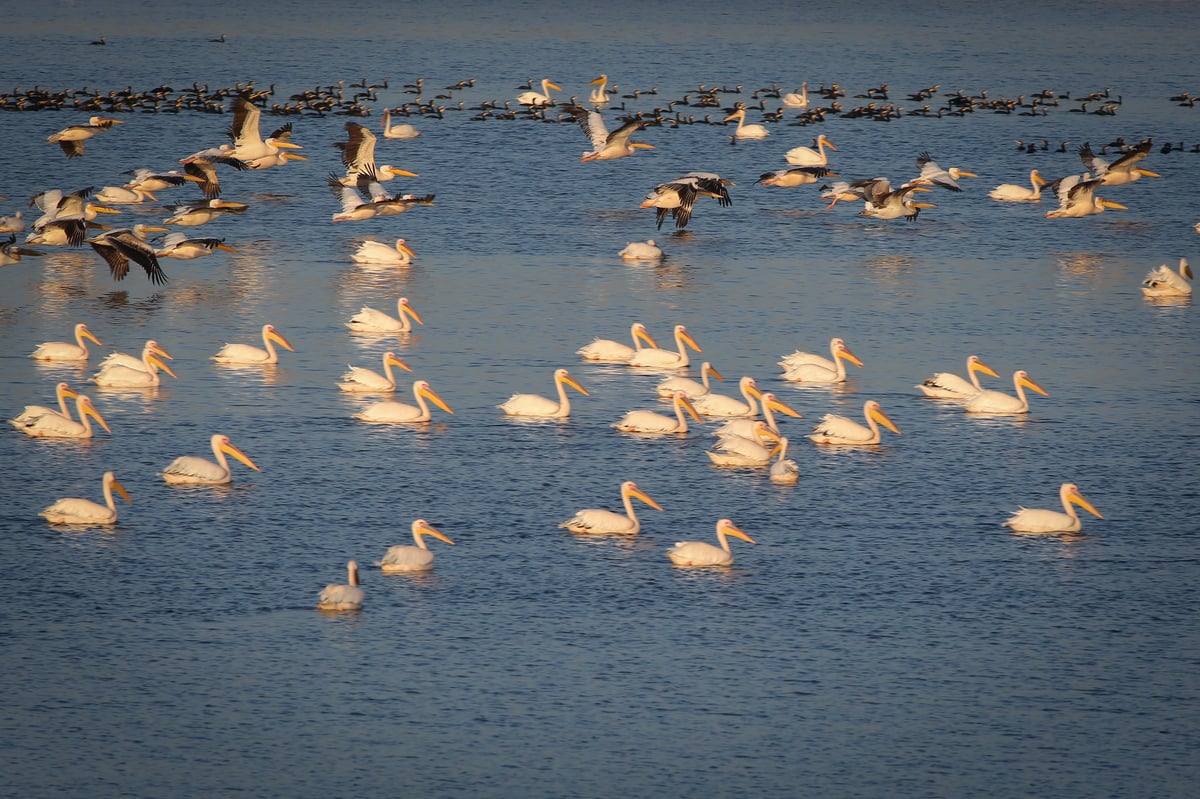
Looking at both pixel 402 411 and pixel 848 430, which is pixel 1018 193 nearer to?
pixel 848 430

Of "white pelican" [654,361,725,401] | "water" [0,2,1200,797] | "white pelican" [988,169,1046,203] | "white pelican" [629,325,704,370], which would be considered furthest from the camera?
"white pelican" [988,169,1046,203]

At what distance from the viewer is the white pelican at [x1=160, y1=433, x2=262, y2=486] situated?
16.2m

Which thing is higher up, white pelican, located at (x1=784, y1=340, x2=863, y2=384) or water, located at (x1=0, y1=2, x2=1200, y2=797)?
white pelican, located at (x1=784, y1=340, x2=863, y2=384)

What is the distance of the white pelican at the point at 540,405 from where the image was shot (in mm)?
18484

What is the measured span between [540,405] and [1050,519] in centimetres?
553

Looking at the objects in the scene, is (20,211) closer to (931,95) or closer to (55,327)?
(55,327)

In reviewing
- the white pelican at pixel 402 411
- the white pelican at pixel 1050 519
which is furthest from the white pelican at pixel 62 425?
the white pelican at pixel 1050 519

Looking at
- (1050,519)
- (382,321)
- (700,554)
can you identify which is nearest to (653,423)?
(700,554)

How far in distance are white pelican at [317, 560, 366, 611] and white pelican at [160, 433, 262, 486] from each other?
125 inches

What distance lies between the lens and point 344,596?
43.5 feet

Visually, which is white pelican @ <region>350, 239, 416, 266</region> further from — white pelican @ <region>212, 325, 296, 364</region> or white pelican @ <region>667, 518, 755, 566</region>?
white pelican @ <region>667, 518, 755, 566</region>

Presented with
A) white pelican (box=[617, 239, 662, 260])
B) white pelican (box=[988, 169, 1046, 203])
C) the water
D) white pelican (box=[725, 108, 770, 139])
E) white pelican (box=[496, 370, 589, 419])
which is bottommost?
the water

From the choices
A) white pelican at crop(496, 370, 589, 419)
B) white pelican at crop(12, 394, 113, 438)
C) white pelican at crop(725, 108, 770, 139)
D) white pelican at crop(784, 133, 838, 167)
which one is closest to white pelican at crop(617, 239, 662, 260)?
white pelican at crop(784, 133, 838, 167)

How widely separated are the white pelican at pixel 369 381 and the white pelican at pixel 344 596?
619 centimetres
